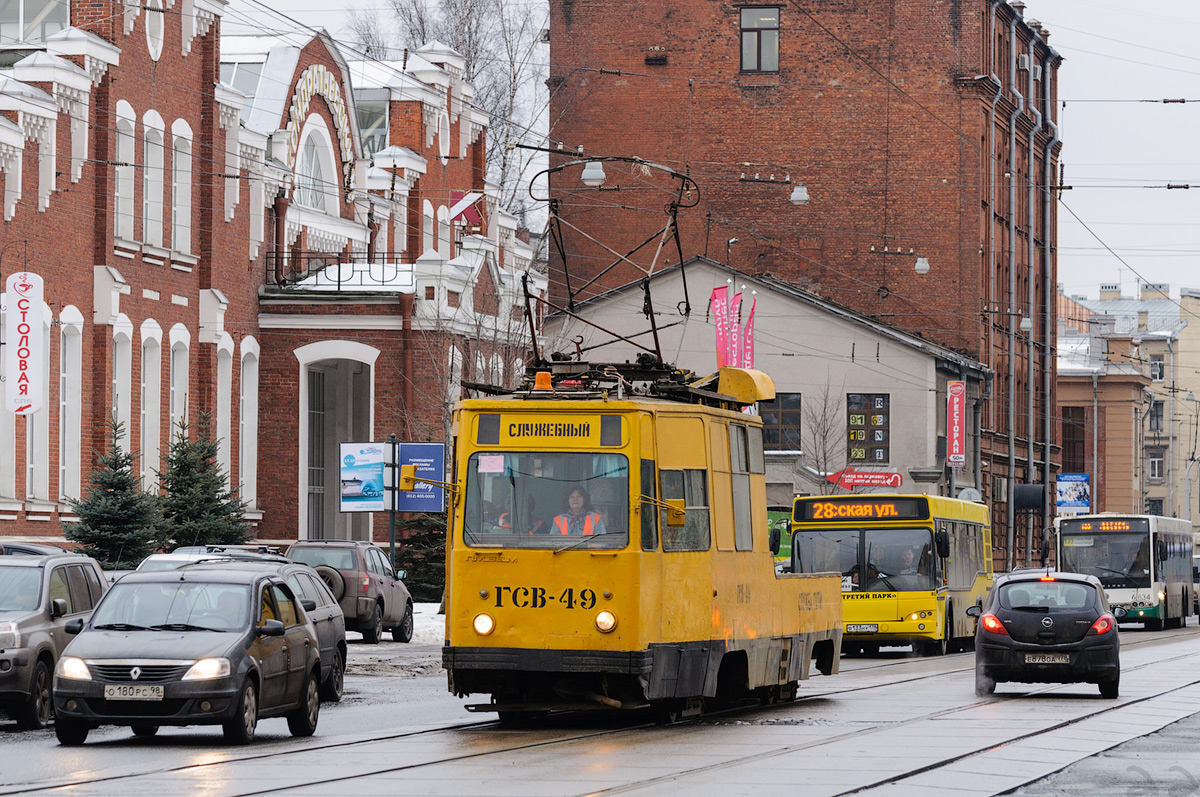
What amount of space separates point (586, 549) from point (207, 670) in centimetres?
334

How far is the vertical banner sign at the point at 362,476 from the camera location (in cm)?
3831

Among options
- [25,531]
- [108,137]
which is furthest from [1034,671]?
[108,137]

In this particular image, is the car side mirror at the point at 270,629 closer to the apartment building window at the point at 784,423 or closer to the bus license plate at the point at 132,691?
the bus license plate at the point at 132,691

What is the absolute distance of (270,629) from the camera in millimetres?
16797

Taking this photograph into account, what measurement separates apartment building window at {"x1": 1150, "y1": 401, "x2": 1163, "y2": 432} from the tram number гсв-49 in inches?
4241

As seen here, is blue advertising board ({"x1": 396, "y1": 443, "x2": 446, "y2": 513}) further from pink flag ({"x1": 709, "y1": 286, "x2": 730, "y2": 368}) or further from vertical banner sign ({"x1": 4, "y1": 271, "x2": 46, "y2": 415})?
pink flag ({"x1": 709, "y1": 286, "x2": 730, "y2": 368})

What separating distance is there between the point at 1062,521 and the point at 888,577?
17844 millimetres

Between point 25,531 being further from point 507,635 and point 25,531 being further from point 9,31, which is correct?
point 507,635

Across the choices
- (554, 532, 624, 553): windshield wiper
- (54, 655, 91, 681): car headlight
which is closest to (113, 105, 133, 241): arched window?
(554, 532, 624, 553): windshield wiper

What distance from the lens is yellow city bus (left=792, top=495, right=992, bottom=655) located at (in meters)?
33.9

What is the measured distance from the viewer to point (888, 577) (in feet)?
111

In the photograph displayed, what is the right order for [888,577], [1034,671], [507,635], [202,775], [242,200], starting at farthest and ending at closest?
[242,200]
[888,577]
[1034,671]
[507,635]
[202,775]

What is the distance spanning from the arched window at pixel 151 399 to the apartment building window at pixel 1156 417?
8873 centimetres

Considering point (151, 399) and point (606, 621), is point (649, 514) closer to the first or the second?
point (606, 621)
